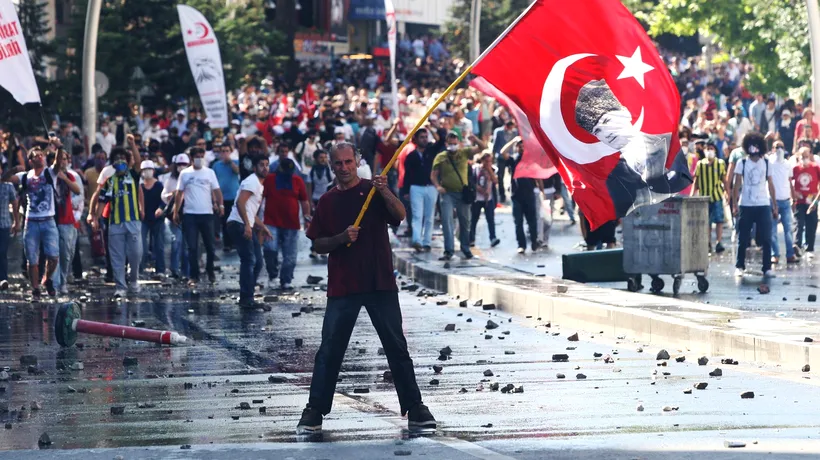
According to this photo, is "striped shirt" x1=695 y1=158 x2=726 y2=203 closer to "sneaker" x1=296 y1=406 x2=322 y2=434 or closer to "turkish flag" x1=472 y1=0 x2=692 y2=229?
"turkish flag" x1=472 y1=0 x2=692 y2=229

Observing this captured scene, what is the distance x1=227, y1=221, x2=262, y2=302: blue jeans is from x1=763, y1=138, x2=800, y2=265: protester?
687 cm

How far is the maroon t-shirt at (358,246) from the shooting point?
9875 mm

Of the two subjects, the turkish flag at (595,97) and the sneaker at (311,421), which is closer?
the sneaker at (311,421)

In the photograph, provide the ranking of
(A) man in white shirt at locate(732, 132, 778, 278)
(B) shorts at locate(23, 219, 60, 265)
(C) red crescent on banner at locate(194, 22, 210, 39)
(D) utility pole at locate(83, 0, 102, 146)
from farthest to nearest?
(C) red crescent on banner at locate(194, 22, 210, 39), (D) utility pole at locate(83, 0, 102, 146), (A) man in white shirt at locate(732, 132, 778, 278), (B) shorts at locate(23, 219, 60, 265)

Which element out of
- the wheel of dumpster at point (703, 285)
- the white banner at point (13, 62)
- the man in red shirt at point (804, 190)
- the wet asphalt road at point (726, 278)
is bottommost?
the wet asphalt road at point (726, 278)

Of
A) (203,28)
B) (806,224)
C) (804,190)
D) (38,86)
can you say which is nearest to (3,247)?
(203,28)

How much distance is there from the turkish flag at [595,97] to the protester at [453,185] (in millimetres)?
10567

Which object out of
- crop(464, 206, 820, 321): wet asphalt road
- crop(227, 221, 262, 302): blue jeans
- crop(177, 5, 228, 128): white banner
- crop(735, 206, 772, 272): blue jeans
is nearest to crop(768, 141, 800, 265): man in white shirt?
crop(464, 206, 820, 321): wet asphalt road

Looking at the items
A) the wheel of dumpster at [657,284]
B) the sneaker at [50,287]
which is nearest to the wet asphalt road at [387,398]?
the wheel of dumpster at [657,284]

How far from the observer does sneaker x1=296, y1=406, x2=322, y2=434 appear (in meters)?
9.69

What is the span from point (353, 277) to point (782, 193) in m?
13.2

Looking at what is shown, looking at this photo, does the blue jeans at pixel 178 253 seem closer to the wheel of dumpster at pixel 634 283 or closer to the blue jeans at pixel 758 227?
the wheel of dumpster at pixel 634 283

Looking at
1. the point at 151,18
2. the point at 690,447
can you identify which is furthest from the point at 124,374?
the point at 151,18

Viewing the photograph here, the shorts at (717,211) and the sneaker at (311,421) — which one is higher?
the shorts at (717,211)
